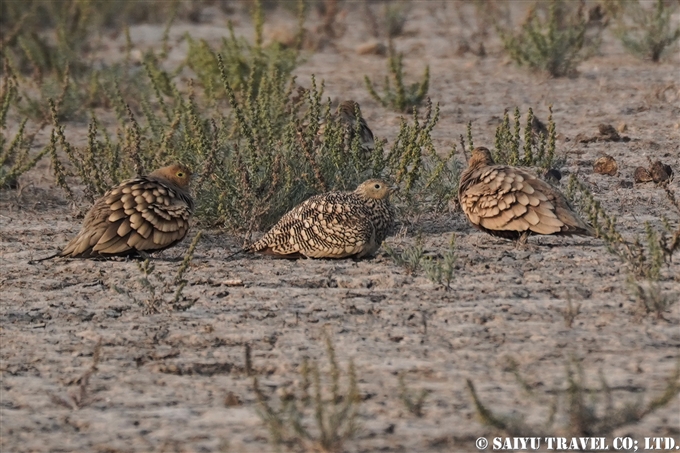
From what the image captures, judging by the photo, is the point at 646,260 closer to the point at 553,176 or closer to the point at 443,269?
the point at 443,269

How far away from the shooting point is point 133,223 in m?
5.26

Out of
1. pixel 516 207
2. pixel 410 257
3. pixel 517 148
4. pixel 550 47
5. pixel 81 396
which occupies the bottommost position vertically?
pixel 81 396

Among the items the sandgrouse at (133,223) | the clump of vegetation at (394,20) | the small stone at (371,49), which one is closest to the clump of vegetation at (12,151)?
the sandgrouse at (133,223)

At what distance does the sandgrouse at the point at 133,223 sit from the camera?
5.25 m

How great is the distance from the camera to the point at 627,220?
593 centimetres

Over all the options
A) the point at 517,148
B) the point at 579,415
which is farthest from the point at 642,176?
the point at 579,415

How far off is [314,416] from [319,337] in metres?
0.75

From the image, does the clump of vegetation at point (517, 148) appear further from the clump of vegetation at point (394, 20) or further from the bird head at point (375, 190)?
the clump of vegetation at point (394, 20)

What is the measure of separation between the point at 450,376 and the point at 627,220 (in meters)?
2.38

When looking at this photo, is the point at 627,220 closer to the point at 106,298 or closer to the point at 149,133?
the point at 106,298

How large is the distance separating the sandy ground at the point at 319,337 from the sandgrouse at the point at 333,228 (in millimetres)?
83

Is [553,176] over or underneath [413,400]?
over

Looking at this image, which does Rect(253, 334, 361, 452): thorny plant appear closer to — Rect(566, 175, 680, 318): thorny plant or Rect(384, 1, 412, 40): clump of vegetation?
Rect(566, 175, 680, 318): thorny plant

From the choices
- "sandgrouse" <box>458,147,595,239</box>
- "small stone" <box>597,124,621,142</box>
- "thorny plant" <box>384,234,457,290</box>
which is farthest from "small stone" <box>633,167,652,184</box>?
"thorny plant" <box>384,234,457,290</box>
